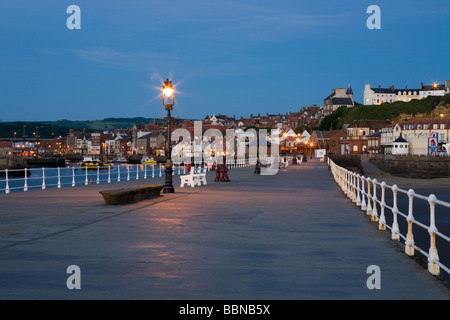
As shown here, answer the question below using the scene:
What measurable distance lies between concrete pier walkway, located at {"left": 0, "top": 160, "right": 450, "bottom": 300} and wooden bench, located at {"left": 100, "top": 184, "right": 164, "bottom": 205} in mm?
1619

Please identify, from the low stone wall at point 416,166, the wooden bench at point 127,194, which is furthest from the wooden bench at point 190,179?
the low stone wall at point 416,166

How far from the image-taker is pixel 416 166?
10244 centimetres

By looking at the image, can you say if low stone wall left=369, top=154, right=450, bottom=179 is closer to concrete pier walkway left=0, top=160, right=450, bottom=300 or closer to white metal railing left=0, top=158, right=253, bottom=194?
white metal railing left=0, top=158, right=253, bottom=194

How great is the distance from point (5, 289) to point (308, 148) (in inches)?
7299

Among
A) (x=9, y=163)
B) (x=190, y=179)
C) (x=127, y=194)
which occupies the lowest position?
(x=9, y=163)

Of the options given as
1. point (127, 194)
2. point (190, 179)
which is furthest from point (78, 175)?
point (127, 194)

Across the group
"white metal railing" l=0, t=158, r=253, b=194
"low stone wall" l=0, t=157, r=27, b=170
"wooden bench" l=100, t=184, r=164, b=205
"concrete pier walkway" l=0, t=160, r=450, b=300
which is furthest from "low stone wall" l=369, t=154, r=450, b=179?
"concrete pier walkway" l=0, t=160, r=450, b=300

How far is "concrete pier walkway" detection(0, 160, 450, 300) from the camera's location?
6.91 meters

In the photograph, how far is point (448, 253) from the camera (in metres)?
14.9

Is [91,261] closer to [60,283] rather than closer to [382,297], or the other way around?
[60,283]

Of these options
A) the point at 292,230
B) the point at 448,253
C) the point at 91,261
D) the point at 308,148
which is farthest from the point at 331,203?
the point at 308,148

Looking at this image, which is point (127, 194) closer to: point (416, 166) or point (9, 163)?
point (416, 166)

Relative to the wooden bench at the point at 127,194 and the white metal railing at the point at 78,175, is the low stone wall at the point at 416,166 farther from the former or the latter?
the wooden bench at the point at 127,194

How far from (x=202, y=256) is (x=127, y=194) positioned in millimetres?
10373
